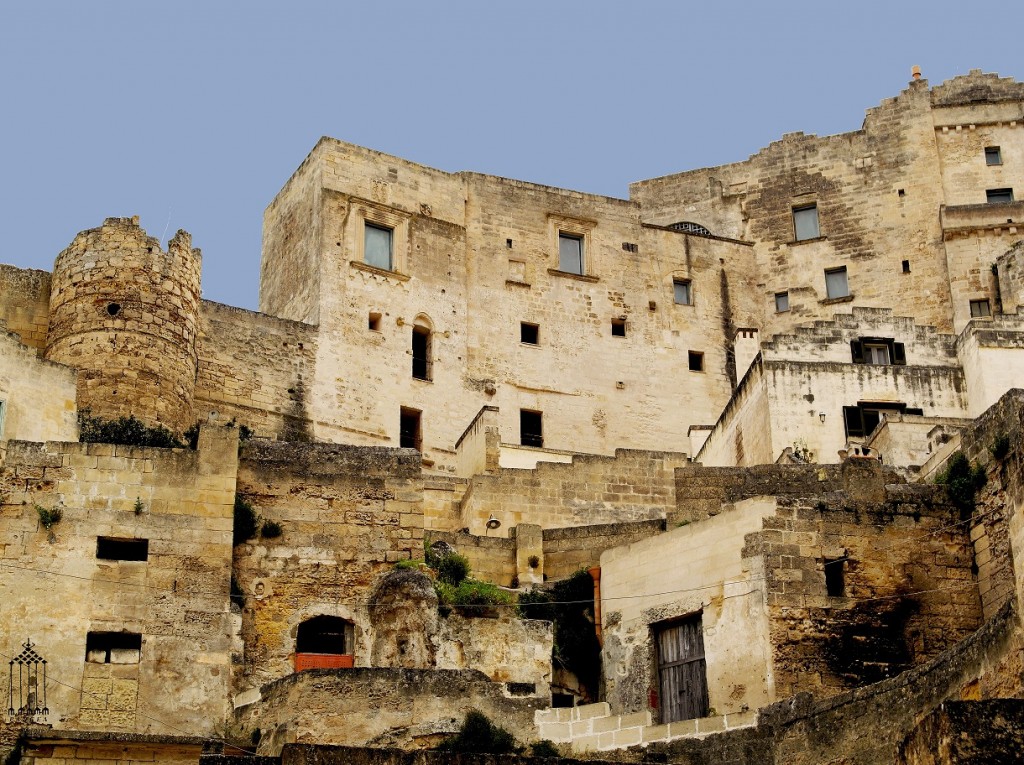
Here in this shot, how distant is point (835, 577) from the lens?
21391 millimetres

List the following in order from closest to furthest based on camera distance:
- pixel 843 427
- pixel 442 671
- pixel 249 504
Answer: pixel 442 671 < pixel 249 504 < pixel 843 427

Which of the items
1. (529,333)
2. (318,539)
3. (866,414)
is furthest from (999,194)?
(318,539)

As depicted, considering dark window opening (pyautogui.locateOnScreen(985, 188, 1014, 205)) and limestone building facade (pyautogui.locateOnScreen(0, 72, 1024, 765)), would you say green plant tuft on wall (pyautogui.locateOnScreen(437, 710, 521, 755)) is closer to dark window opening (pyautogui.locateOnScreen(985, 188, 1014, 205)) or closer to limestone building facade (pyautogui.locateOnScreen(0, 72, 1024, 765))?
limestone building facade (pyautogui.locateOnScreen(0, 72, 1024, 765))

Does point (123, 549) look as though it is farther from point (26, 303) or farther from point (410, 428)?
point (410, 428)

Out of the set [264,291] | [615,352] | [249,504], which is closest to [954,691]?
[249,504]

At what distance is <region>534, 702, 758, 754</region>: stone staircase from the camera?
1881 centimetres

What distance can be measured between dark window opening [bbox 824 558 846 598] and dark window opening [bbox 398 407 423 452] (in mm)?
14729

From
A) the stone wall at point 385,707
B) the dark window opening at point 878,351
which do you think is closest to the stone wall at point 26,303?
the stone wall at point 385,707

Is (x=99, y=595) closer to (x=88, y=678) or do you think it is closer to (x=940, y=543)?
(x=88, y=678)

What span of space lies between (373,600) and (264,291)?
58.0ft

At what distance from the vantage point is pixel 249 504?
23047mm

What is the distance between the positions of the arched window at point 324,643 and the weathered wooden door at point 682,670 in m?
4.25

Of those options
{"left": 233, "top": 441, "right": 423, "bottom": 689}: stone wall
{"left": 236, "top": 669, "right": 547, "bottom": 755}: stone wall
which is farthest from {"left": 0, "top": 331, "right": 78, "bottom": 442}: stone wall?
{"left": 236, "top": 669, "right": 547, "bottom": 755}: stone wall

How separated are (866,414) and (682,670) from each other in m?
10.6
